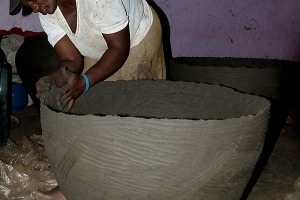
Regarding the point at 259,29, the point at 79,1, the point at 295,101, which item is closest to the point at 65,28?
the point at 79,1

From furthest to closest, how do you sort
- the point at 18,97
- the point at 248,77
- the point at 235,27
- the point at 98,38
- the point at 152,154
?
the point at 235,27, the point at 18,97, the point at 248,77, the point at 98,38, the point at 152,154

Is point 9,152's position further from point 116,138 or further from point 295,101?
point 295,101

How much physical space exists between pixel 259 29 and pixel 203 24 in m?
0.57

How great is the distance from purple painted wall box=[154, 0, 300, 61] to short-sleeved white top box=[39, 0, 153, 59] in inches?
69.3

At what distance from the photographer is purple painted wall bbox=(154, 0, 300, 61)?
12.7 ft

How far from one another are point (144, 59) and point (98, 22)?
525 mm

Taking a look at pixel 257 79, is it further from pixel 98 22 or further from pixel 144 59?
pixel 98 22

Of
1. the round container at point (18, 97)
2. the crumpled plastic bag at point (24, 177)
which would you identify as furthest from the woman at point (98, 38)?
the round container at point (18, 97)

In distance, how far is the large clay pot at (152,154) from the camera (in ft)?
3.79

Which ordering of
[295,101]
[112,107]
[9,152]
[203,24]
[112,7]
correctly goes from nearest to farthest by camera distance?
[112,7]
[112,107]
[9,152]
[295,101]
[203,24]

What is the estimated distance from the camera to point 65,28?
1989 millimetres

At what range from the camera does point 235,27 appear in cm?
396

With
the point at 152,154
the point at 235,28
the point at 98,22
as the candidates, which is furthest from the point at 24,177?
the point at 235,28

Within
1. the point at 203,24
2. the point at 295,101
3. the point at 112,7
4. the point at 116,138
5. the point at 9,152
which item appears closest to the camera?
the point at 116,138
